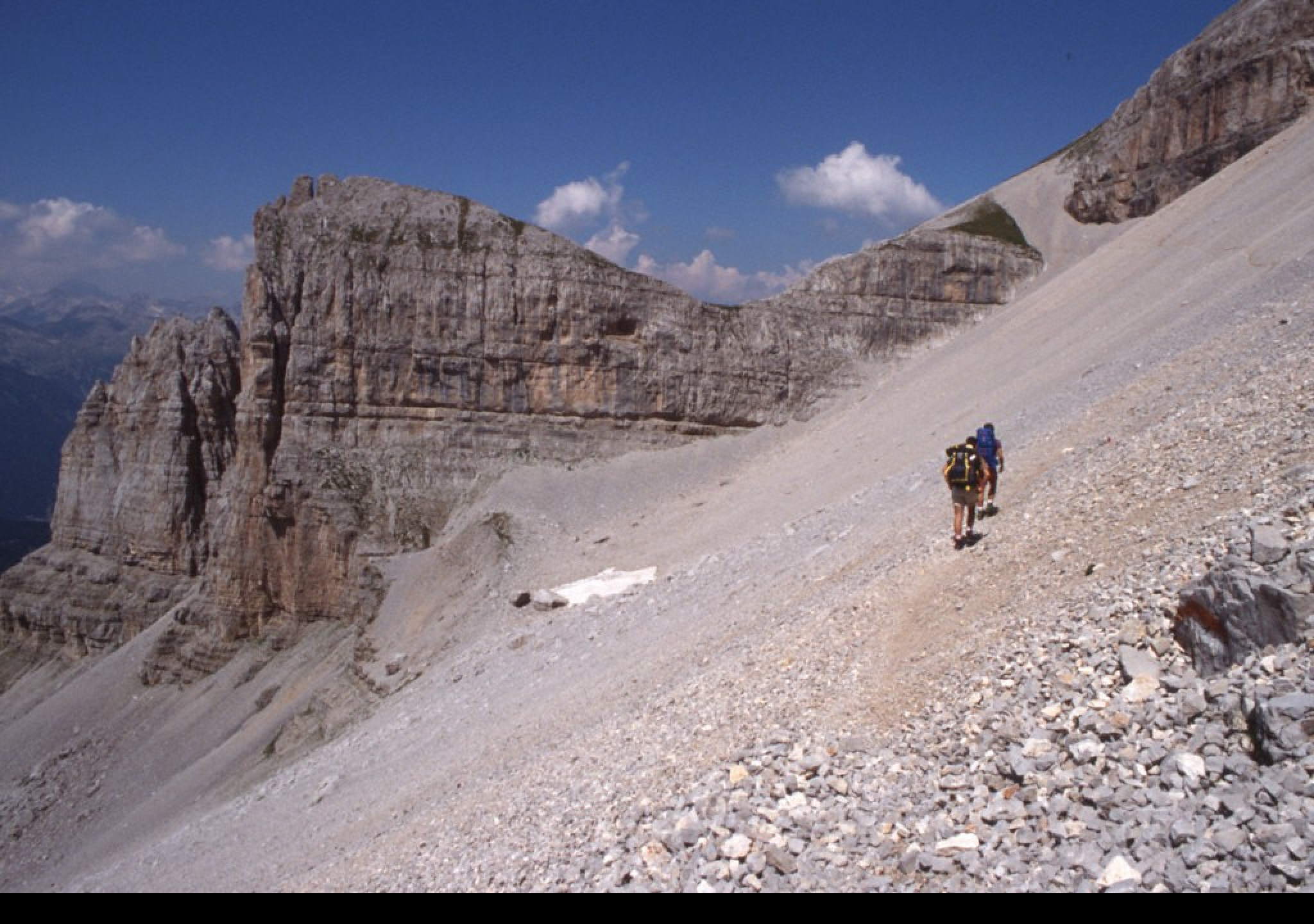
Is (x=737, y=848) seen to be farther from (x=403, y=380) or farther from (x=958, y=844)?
(x=403, y=380)

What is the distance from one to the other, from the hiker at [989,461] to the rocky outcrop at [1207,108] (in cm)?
3899

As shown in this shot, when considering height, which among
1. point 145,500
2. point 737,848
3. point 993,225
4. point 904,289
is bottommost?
point 145,500

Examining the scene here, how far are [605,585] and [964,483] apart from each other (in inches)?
607

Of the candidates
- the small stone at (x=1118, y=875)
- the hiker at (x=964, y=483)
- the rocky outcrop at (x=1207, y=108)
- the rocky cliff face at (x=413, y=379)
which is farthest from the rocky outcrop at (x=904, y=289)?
the small stone at (x=1118, y=875)

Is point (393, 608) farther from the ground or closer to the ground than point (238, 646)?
farther from the ground

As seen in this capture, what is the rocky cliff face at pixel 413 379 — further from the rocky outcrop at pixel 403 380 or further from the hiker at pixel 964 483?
the hiker at pixel 964 483

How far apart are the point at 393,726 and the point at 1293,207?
33496 millimetres

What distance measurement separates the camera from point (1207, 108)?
45344 mm

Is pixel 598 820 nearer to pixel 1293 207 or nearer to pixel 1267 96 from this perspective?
pixel 1293 207

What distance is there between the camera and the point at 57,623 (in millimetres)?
50875

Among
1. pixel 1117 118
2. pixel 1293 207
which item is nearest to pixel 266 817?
pixel 1293 207

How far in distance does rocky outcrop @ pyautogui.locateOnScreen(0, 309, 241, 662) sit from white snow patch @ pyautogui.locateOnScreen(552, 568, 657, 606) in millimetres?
28860

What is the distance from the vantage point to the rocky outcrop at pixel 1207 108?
4219cm

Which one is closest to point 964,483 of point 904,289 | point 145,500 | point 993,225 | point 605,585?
point 605,585
